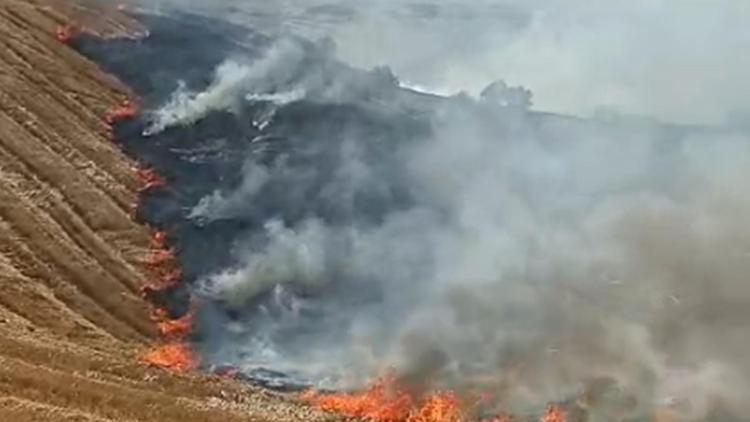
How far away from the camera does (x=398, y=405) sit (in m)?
44.4

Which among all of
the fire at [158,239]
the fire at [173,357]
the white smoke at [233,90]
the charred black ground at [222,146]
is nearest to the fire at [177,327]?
the charred black ground at [222,146]

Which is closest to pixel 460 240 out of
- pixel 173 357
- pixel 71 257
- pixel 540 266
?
pixel 540 266

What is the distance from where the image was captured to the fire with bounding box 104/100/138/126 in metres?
68.5

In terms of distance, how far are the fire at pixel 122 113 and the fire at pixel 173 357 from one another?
73.9 feet

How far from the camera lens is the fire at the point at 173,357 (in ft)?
150

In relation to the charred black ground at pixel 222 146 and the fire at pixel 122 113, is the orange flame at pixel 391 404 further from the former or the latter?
the fire at pixel 122 113

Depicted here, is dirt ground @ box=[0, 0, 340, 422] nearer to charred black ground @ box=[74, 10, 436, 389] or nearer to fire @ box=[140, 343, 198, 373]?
fire @ box=[140, 343, 198, 373]

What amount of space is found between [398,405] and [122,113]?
33.1m

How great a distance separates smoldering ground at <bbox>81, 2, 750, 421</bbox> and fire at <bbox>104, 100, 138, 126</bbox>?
1.63 meters

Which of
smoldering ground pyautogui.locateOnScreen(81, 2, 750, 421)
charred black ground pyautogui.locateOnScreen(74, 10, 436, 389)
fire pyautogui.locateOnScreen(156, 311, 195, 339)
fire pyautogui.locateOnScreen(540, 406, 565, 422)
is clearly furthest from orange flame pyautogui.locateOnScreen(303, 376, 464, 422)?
fire pyautogui.locateOnScreen(156, 311, 195, 339)

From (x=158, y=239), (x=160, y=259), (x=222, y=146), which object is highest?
(x=222, y=146)

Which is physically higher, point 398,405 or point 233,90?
point 233,90

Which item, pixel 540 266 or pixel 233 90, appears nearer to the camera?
pixel 540 266

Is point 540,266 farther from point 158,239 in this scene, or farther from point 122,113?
point 122,113
